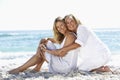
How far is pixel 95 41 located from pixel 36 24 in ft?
123

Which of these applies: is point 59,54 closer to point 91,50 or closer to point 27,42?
point 91,50

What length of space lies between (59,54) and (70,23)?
1.87ft

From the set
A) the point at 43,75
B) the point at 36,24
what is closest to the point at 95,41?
the point at 43,75

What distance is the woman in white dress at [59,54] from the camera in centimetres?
583

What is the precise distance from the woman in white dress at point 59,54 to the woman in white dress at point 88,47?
10 centimetres

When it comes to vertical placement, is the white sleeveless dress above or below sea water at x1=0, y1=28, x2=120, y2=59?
above

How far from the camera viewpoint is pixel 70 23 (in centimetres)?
575

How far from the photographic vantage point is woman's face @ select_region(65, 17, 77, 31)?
18.8ft

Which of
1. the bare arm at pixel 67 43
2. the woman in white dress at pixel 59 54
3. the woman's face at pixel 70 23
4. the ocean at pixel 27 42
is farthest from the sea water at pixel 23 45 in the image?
the woman's face at pixel 70 23

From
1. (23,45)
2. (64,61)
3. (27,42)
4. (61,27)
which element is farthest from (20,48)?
(61,27)

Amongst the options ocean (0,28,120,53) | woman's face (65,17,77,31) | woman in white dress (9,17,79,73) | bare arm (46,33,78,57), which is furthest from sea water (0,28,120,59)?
woman's face (65,17,77,31)

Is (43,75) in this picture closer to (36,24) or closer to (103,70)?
(103,70)

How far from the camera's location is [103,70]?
6.14 m

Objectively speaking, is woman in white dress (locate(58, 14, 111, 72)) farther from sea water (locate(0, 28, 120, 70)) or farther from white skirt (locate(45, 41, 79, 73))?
sea water (locate(0, 28, 120, 70))
